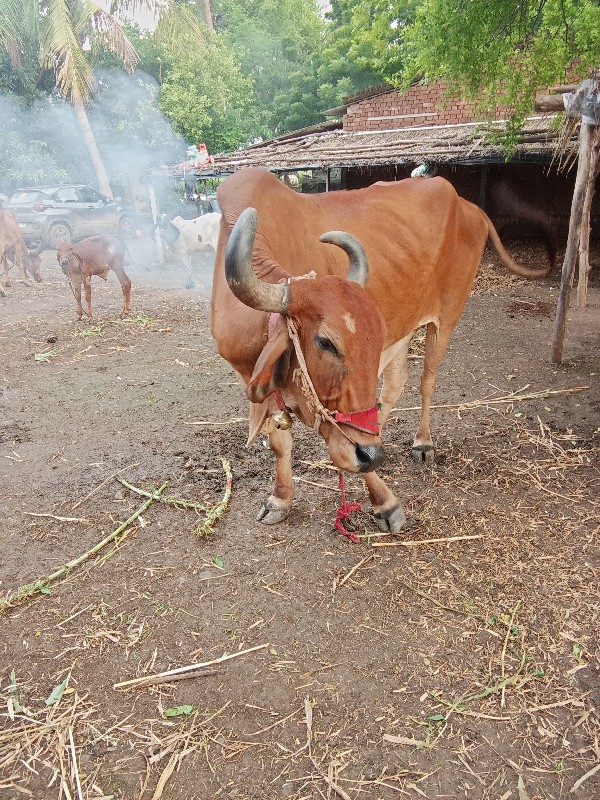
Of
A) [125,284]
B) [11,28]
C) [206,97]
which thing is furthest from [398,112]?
[11,28]

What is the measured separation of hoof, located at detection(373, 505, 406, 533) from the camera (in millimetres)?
3654

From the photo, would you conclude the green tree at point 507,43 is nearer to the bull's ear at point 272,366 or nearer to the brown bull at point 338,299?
the brown bull at point 338,299

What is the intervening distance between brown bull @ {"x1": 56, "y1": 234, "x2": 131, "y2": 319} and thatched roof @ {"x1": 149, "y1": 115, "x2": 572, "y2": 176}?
5.23 meters

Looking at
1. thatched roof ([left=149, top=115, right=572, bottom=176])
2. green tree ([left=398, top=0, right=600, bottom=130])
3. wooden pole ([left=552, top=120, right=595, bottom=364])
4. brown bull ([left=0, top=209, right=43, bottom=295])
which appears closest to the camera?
wooden pole ([left=552, top=120, right=595, bottom=364])

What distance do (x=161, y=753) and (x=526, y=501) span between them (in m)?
2.71

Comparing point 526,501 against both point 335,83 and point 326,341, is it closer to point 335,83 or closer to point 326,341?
point 326,341

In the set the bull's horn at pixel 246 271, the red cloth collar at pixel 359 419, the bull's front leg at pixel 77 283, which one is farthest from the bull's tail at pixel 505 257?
the bull's front leg at pixel 77 283

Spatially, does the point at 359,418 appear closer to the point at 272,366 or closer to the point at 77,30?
the point at 272,366

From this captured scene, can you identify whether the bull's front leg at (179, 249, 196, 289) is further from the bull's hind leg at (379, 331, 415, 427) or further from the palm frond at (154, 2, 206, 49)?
the palm frond at (154, 2, 206, 49)

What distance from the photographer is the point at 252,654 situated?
2.79 metres

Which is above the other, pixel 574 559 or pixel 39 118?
pixel 39 118

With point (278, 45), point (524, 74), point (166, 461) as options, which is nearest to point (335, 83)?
point (278, 45)

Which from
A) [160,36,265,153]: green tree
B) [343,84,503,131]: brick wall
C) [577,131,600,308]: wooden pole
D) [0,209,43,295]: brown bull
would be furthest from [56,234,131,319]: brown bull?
[160,36,265,153]: green tree

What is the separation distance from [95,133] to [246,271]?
97.9ft
